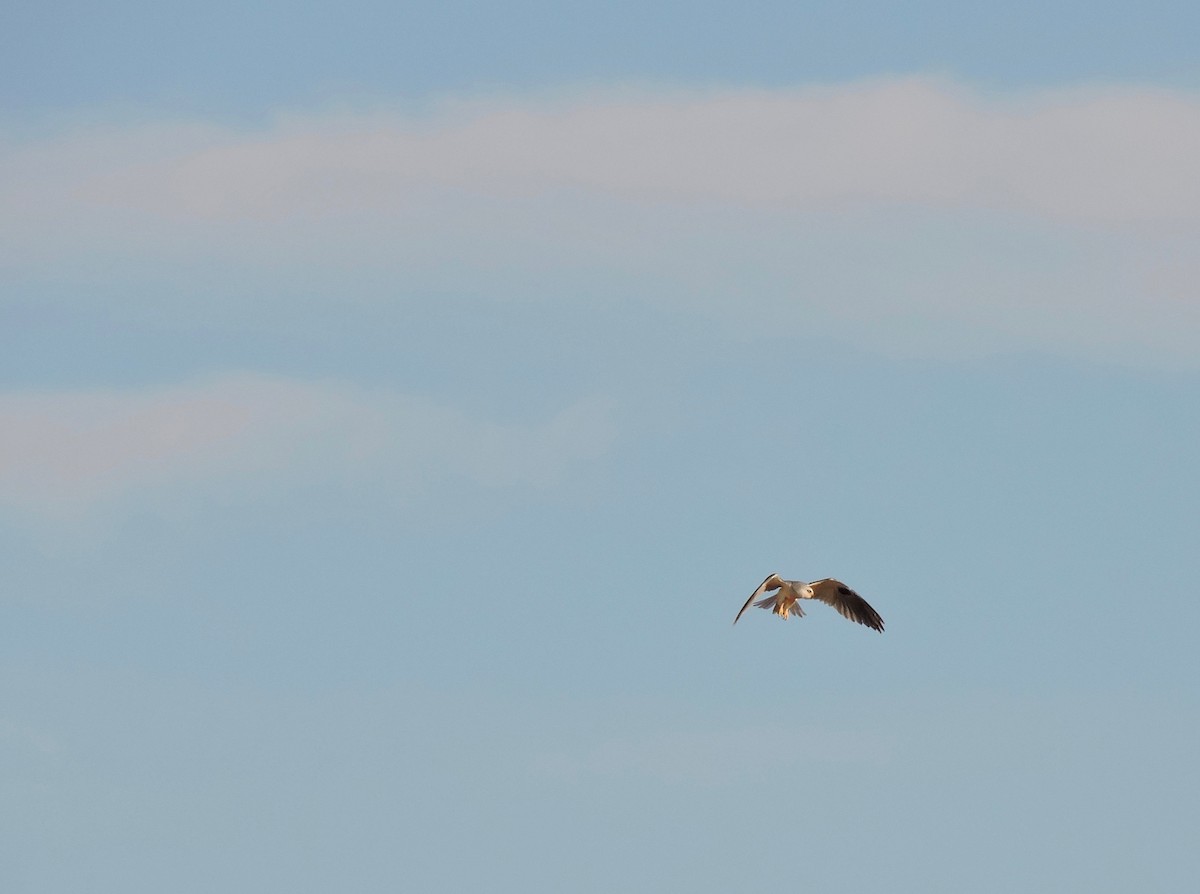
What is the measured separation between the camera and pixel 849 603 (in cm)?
5303

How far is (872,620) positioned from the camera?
173 feet

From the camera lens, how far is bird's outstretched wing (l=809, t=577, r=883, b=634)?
52.6 m

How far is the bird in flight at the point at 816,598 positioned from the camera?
50062 mm

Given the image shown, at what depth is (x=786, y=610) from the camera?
164ft

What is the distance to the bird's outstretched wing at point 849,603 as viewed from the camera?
173 ft

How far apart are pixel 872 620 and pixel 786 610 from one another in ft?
12.2

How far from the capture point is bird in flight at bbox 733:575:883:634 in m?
50.1

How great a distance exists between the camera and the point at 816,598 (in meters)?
53.3

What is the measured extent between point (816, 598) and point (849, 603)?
0.86m
